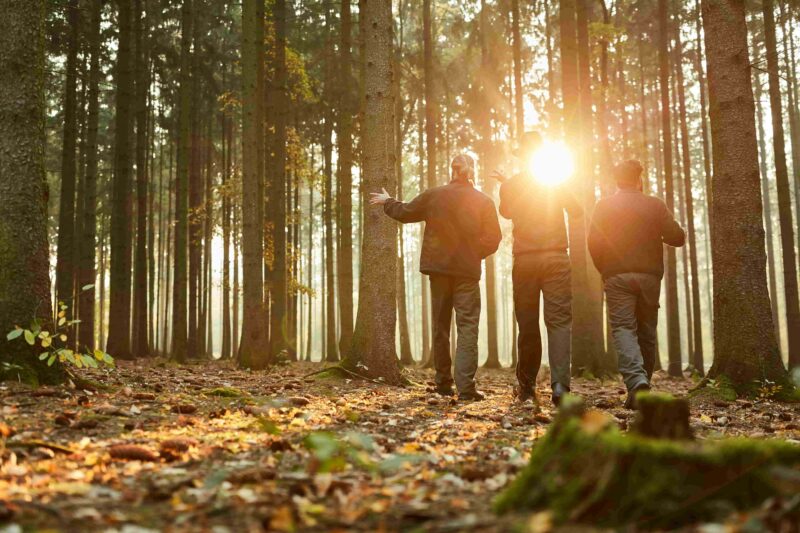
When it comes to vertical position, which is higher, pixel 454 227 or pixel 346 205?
pixel 346 205

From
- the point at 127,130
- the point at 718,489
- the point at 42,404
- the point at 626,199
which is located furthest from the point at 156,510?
the point at 127,130

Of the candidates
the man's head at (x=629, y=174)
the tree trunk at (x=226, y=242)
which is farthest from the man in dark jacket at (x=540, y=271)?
the tree trunk at (x=226, y=242)

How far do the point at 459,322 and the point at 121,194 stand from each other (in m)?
10.1

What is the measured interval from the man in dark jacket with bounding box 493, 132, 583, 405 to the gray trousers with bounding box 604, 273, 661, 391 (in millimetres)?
434

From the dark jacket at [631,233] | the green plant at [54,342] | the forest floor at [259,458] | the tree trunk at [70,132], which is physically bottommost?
the forest floor at [259,458]

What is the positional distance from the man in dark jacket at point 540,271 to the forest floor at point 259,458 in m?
0.55

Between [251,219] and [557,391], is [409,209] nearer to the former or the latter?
[557,391]

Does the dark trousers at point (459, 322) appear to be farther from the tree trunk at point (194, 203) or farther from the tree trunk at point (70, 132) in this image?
the tree trunk at point (194, 203)

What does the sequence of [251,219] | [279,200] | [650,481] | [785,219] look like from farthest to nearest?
[279,200]
[785,219]
[251,219]
[650,481]

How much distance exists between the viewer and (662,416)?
2.34 meters

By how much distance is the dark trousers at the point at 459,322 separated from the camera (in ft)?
20.4

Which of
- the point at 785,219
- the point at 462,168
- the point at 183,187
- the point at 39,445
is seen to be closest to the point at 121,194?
the point at 183,187

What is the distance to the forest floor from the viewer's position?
2146 millimetres

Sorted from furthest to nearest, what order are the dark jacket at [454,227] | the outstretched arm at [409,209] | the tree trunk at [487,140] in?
the tree trunk at [487,140] → the outstretched arm at [409,209] → the dark jacket at [454,227]
